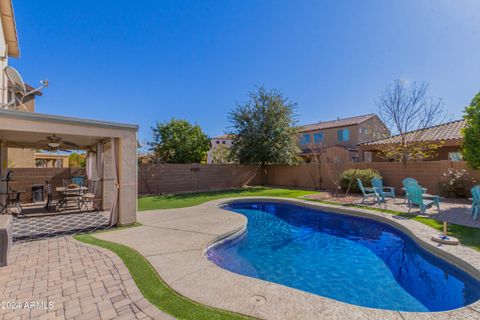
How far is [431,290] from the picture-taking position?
4.50 meters

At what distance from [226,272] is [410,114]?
17430mm

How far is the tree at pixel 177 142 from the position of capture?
78.3 feet

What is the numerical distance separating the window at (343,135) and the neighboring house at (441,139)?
34.4ft

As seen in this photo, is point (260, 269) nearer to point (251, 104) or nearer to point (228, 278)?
point (228, 278)

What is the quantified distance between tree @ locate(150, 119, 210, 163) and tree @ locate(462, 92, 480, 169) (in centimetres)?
2026

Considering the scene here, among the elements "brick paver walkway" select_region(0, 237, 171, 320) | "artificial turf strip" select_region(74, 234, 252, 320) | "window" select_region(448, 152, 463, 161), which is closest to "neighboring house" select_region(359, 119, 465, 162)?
"window" select_region(448, 152, 463, 161)

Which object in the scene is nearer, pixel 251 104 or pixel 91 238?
pixel 91 238

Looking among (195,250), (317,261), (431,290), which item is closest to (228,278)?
(195,250)

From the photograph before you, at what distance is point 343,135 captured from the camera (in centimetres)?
2961

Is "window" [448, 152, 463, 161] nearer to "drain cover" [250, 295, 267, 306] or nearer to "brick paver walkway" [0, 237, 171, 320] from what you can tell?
"drain cover" [250, 295, 267, 306]

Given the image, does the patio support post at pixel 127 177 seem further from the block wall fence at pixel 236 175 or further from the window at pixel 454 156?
the window at pixel 454 156

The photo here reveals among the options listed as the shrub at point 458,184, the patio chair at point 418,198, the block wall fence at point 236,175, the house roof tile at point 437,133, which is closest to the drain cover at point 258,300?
the patio chair at point 418,198

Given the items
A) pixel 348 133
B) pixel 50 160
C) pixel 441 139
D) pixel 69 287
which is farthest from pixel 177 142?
pixel 441 139

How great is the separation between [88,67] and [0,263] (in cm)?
1248
